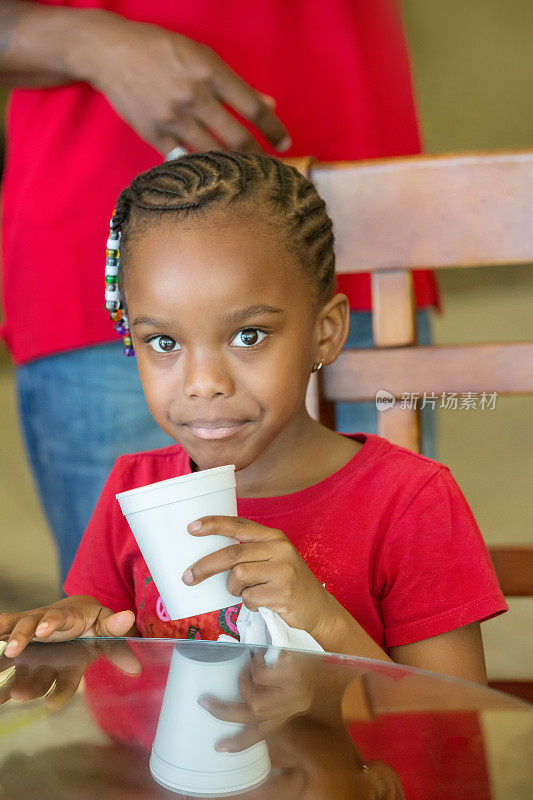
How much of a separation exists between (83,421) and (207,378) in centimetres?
43

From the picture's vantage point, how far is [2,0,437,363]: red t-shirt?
4.12 ft

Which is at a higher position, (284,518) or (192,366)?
(192,366)

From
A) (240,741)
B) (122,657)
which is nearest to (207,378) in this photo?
(122,657)

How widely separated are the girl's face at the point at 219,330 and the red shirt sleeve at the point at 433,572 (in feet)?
0.57

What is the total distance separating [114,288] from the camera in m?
1.04

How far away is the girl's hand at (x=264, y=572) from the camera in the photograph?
78 cm

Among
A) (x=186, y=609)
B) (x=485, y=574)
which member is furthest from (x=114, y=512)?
(x=485, y=574)

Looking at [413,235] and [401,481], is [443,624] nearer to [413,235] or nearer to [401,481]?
[401,481]

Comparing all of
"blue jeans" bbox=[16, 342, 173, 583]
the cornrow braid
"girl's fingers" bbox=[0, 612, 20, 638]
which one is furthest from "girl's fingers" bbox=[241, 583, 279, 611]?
"blue jeans" bbox=[16, 342, 173, 583]

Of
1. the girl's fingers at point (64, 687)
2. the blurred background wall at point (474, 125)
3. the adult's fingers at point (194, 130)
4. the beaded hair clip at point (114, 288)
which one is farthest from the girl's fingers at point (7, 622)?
the blurred background wall at point (474, 125)

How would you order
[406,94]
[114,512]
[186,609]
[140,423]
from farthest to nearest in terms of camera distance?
[406,94] < [140,423] < [114,512] < [186,609]

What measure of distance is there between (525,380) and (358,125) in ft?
1.42

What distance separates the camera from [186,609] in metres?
0.81

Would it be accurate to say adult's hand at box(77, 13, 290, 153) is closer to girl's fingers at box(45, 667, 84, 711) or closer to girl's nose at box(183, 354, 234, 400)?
girl's nose at box(183, 354, 234, 400)
